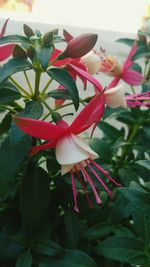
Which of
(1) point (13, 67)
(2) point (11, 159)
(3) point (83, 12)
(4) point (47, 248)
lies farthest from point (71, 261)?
(3) point (83, 12)

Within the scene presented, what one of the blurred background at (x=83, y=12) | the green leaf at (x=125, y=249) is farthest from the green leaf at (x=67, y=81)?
the blurred background at (x=83, y=12)

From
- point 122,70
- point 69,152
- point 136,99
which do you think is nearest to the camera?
point 69,152

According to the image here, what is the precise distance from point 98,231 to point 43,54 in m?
0.34

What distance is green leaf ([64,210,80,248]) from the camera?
67 centimetres

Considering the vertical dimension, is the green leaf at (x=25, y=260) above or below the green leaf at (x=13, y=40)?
below

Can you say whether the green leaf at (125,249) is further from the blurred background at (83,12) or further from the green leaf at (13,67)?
the blurred background at (83,12)

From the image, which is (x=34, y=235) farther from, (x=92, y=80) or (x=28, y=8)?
(x=28, y=8)

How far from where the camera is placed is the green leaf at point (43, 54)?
1.67 ft

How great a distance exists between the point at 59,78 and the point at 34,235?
28 cm

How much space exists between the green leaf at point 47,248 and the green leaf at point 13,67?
0.28 metres

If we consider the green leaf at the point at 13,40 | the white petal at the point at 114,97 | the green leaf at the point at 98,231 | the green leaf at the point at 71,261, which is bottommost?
the green leaf at the point at 98,231

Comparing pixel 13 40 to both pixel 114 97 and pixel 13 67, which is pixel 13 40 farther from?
pixel 114 97

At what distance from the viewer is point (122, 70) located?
2.44 ft

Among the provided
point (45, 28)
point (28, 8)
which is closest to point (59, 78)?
point (45, 28)
